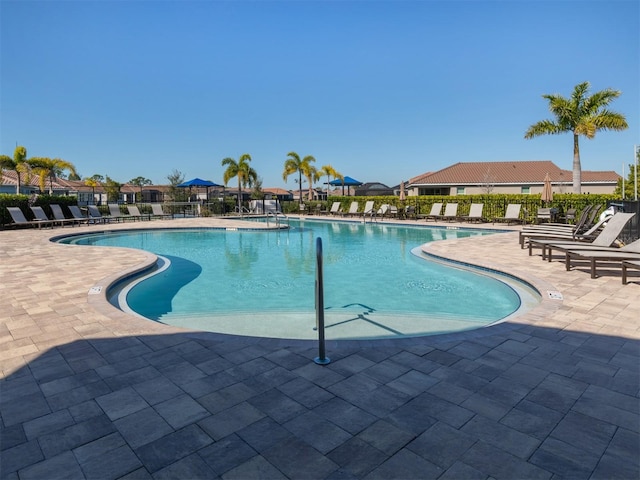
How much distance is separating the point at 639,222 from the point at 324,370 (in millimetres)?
8873

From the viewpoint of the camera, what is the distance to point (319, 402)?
2566 mm

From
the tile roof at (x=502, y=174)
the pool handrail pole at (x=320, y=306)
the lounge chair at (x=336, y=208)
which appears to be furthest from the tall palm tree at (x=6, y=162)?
the tile roof at (x=502, y=174)

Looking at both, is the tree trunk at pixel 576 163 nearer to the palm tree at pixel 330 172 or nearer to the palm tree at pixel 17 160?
the palm tree at pixel 330 172

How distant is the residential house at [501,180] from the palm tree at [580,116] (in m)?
11.8

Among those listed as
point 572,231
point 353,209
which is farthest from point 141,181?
point 572,231

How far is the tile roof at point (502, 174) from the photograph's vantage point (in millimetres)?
32531

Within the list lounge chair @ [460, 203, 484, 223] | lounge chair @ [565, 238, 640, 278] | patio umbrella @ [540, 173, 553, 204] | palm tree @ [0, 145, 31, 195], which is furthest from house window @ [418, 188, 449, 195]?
palm tree @ [0, 145, 31, 195]

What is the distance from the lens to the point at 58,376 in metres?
2.99

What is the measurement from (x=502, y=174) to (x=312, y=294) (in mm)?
32081

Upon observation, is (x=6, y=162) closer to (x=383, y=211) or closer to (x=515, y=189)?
(x=383, y=211)

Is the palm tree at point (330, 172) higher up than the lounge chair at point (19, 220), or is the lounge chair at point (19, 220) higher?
the palm tree at point (330, 172)

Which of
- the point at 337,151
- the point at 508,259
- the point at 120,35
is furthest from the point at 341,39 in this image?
the point at 337,151

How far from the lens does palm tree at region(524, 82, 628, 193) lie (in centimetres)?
1777

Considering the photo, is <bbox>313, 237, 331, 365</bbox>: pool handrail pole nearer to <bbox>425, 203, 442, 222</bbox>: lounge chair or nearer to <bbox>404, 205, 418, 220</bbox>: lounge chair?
<bbox>425, 203, 442, 222</bbox>: lounge chair
